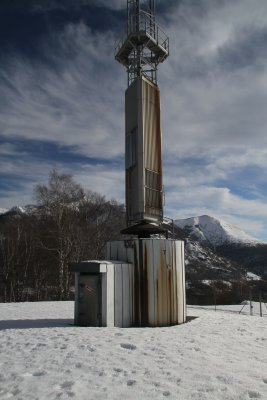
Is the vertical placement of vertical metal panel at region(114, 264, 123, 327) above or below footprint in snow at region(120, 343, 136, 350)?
above

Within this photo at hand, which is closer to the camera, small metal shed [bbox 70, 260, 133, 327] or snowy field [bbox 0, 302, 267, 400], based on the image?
snowy field [bbox 0, 302, 267, 400]

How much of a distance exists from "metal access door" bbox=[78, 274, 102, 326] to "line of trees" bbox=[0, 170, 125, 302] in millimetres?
15196

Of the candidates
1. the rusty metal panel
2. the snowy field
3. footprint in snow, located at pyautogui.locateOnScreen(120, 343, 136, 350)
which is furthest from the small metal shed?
footprint in snow, located at pyautogui.locateOnScreen(120, 343, 136, 350)

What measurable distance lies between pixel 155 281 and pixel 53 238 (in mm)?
18939

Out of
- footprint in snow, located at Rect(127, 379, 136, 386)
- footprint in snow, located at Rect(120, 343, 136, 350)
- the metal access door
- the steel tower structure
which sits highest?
the steel tower structure

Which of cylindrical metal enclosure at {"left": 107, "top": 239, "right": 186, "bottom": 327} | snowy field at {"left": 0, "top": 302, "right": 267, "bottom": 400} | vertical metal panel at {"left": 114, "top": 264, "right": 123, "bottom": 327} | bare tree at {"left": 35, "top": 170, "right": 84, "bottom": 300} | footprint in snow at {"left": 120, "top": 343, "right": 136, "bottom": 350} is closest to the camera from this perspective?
snowy field at {"left": 0, "top": 302, "right": 267, "bottom": 400}

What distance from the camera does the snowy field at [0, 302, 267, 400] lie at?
233 inches

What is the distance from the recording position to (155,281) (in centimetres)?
1230

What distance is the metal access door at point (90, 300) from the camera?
11445 millimetres

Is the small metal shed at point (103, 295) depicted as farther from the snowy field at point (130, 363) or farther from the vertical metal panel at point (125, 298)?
the snowy field at point (130, 363)

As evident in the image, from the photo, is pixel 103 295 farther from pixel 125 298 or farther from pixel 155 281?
pixel 155 281

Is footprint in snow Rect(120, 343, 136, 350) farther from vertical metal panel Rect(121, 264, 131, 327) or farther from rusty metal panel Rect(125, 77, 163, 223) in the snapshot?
rusty metal panel Rect(125, 77, 163, 223)

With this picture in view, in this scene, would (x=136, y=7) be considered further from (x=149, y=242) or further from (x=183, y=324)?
(x=183, y=324)

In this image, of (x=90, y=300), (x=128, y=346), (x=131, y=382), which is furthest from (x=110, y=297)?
(x=131, y=382)
